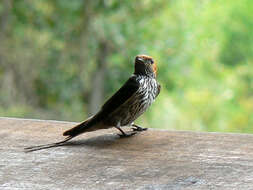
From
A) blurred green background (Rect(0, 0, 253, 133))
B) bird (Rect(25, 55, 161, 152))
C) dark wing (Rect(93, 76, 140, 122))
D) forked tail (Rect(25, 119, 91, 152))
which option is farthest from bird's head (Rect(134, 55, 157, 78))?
blurred green background (Rect(0, 0, 253, 133))

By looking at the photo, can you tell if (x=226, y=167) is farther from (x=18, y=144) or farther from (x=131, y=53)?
(x=131, y=53)

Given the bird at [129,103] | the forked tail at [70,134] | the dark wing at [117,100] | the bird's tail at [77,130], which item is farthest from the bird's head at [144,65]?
the forked tail at [70,134]

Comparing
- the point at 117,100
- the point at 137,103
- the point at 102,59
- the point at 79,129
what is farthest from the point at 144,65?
the point at 102,59

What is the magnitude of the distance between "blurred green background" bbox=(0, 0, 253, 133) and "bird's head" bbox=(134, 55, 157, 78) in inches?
337

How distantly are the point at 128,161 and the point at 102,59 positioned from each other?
36.5 ft

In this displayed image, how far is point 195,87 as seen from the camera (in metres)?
14.0

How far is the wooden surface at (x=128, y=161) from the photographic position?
1.75m

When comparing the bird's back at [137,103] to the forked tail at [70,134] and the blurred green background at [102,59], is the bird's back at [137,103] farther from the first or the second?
the blurred green background at [102,59]

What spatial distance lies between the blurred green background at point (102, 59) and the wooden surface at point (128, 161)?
9.01 metres

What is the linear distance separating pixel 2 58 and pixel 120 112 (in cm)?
939

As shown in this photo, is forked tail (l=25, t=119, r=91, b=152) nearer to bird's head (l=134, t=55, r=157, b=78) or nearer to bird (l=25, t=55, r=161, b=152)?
bird (l=25, t=55, r=161, b=152)

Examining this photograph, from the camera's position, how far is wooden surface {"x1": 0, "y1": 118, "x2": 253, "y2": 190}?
68.7 inches

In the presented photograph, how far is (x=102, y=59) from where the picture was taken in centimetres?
1305

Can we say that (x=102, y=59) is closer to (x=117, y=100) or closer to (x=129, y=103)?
(x=129, y=103)
